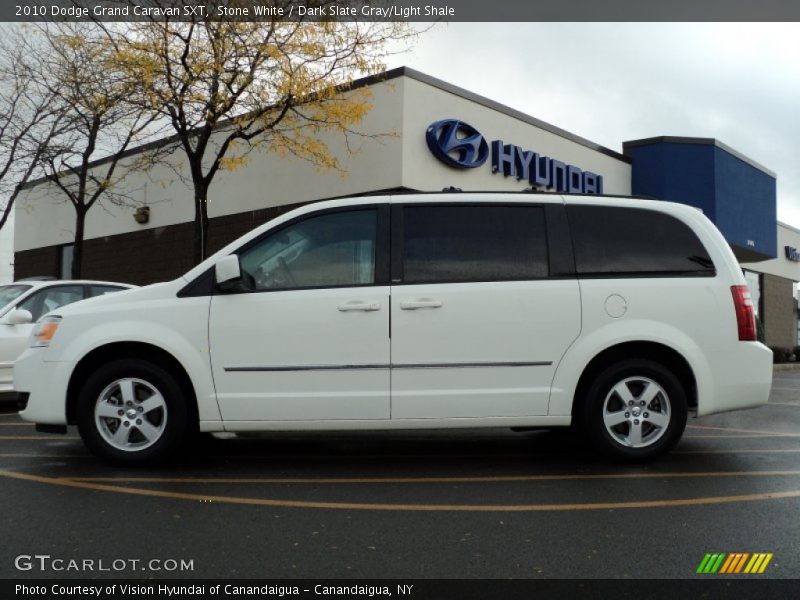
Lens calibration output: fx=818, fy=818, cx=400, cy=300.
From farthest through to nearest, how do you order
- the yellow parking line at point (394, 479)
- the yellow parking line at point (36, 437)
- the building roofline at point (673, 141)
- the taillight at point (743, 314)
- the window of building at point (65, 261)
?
the window of building at point (65, 261)
the building roofline at point (673, 141)
the yellow parking line at point (36, 437)
the taillight at point (743, 314)
the yellow parking line at point (394, 479)

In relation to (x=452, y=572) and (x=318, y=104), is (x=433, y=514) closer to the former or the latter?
(x=452, y=572)

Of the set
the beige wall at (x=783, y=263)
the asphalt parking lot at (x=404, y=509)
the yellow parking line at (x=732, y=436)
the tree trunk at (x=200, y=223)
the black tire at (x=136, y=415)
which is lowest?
the asphalt parking lot at (x=404, y=509)

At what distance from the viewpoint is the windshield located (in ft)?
33.8

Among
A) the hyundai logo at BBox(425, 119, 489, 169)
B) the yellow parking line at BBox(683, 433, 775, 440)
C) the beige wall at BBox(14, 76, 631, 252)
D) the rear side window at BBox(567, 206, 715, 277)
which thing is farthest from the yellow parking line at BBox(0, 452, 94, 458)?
the hyundai logo at BBox(425, 119, 489, 169)

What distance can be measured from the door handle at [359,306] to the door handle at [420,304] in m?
0.19

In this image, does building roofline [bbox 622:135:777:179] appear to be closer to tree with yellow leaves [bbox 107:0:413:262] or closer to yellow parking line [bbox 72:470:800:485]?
tree with yellow leaves [bbox 107:0:413:262]

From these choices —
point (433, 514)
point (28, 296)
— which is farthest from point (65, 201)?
point (433, 514)

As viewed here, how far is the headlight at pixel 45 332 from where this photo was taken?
6137 millimetres

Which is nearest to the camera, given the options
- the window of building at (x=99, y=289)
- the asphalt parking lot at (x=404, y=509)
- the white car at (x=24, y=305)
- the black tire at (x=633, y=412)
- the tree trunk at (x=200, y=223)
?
the asphalt parking lot at (x=404, y=509)

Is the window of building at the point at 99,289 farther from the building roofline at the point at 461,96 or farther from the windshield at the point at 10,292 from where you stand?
the building roofline at the point at 461,96

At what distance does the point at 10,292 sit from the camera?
10477mm

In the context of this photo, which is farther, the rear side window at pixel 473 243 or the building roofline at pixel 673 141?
the building roofline at pixel 673 141

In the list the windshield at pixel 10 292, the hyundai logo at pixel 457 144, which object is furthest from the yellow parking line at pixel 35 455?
the hyundai logo at pixel 457 144

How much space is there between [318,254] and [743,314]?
10.5 ft
